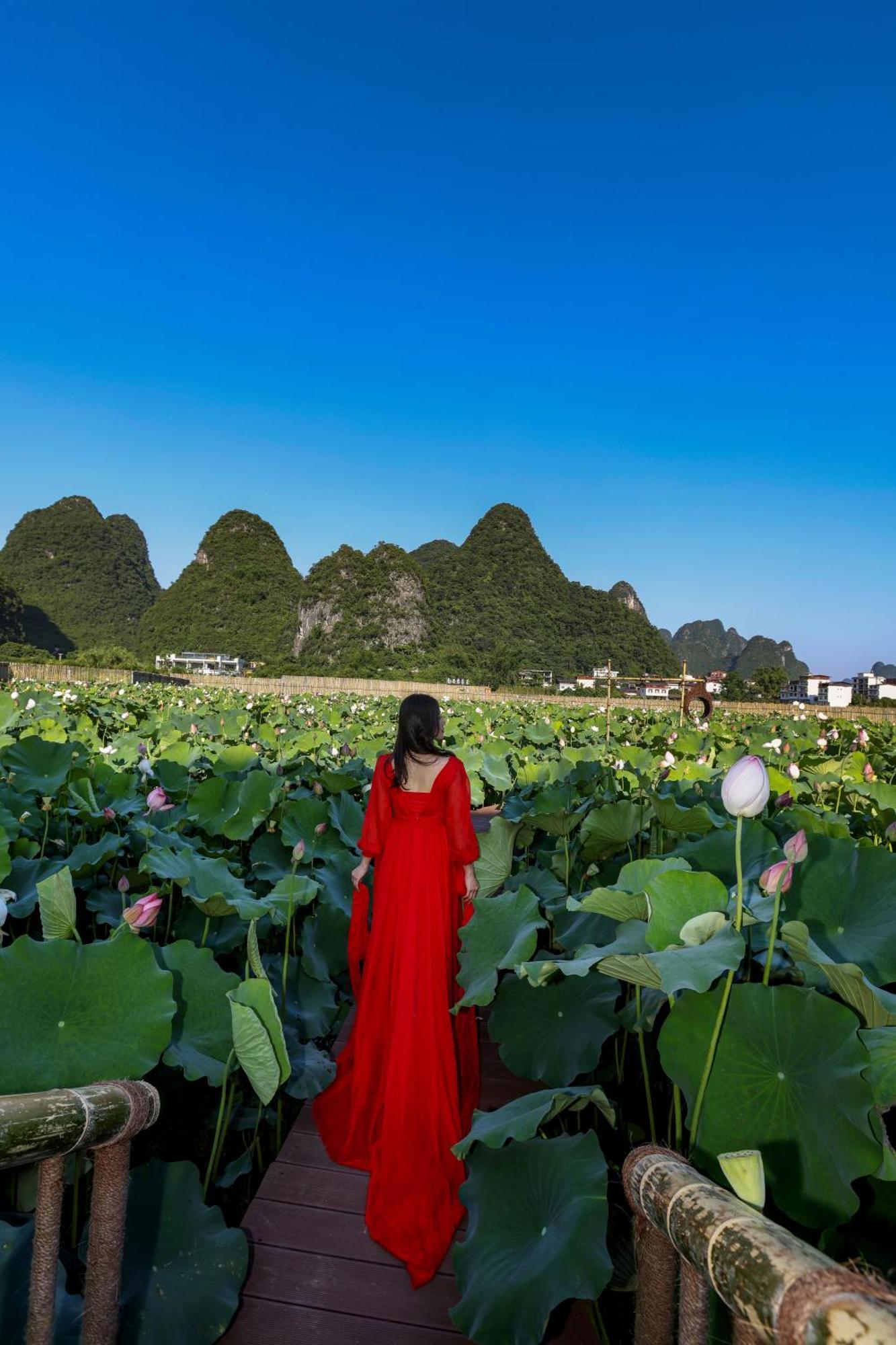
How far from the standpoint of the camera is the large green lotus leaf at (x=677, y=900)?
112 centimetres

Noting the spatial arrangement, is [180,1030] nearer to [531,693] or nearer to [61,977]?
[61,977]

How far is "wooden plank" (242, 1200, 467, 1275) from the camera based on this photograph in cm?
155

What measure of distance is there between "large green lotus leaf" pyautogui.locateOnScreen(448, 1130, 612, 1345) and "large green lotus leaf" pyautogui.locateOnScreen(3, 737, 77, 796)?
2239 mm

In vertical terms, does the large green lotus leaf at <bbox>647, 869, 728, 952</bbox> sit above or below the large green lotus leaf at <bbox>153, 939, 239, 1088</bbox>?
above

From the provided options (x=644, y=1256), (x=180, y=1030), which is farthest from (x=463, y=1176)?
(x=644, y=1256)

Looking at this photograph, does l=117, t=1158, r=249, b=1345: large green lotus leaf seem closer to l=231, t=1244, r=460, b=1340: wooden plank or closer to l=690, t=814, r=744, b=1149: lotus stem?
l=231, t=1244, r=460, b=1340: wooden plank

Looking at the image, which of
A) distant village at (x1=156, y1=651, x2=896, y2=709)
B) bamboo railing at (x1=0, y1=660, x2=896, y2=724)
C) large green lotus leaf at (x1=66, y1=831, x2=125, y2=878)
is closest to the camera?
large green lotus leaf at (x1=66, y1=831, x2=125, y2=878)

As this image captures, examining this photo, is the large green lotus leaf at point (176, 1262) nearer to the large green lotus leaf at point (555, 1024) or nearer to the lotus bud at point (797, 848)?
the large green lotus leaf at point (555, 1024)

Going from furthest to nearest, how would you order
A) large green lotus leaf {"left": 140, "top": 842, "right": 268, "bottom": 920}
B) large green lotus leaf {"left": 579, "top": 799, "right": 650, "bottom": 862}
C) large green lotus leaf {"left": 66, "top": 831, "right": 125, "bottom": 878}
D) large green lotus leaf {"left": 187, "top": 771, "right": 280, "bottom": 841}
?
large green lotus leaf {"left": 187, "top": 771, "right": 280, "bottom": 841} < large green lotus leaf {"left": 66, "top": 831, "right": 125, "bottom": 878} < large green lotus leaf {"left": 579, "top": 799, "right": 650, "bottom": 862} < large green lotus leaf {"left": 140, "top": 842, "right": 268, "bottom": 920}

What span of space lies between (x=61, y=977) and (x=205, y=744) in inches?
175

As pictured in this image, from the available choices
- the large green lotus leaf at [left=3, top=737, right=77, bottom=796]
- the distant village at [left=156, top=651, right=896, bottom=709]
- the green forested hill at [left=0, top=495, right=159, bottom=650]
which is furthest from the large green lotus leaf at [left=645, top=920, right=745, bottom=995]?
the green forested hill at [left=0, top=495, right=159, bottom=650]

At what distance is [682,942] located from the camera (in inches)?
42.7

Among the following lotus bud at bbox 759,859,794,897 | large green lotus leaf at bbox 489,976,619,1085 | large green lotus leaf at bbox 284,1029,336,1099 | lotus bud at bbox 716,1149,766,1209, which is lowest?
large green lotus leaf at bbox 284,1029,336,1099

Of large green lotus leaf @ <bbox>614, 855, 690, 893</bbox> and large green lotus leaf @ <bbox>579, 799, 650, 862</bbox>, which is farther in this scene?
large green lotus leaf @ <bbox>579, 799, 650, 862</bbox>
